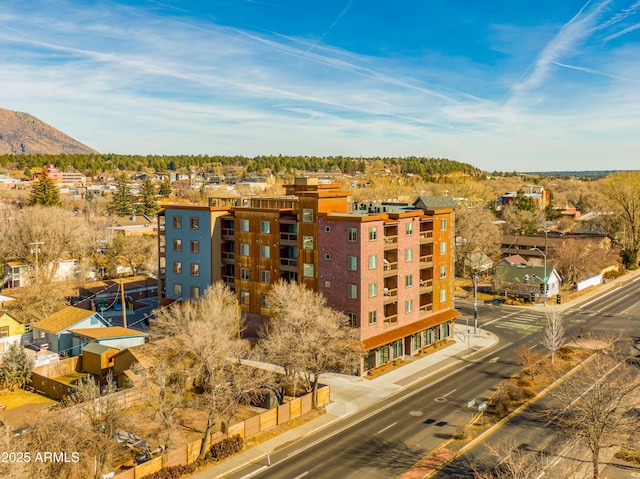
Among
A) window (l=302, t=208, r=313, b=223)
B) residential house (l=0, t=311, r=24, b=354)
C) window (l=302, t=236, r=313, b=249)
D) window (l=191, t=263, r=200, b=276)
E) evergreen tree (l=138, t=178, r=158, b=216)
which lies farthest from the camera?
evergreen tree (l=138, t=178, r=158, b=216)

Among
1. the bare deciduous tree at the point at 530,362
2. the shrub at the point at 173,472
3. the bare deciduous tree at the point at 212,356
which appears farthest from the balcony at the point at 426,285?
the shrub at the point at 173,472

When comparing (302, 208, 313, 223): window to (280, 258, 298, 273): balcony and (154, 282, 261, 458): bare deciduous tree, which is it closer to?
(280, 258, 298, 273): balcony

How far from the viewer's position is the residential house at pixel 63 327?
2366 inches

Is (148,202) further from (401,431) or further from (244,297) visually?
(401,431)

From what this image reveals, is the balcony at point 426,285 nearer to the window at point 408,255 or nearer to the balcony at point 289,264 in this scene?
the window at point 408,255

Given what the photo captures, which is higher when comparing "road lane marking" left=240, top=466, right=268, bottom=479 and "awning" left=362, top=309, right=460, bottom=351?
"awning" left=362, top=309, right=460, bottom=351

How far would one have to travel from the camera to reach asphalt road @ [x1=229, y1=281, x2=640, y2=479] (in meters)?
35.0

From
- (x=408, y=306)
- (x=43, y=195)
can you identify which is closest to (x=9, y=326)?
(x=408, y=306)

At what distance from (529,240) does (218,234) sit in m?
82.0

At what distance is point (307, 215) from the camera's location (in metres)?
57.0

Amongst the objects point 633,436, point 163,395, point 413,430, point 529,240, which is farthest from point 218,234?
point 529,240

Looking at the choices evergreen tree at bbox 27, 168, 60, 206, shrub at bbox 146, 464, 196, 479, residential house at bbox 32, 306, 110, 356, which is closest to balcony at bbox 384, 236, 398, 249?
shrub at bbox 146, 464, 196, 479

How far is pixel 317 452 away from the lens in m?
37.4

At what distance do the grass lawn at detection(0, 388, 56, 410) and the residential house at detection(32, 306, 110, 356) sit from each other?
432 inches
